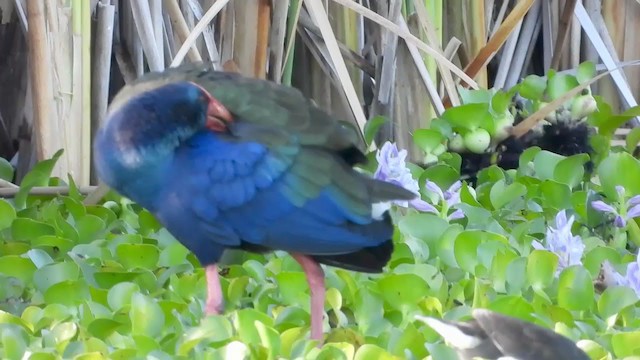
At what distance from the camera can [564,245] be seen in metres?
1.95

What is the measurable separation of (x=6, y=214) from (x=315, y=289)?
67 centimetres

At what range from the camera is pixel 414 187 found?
224 centimetres

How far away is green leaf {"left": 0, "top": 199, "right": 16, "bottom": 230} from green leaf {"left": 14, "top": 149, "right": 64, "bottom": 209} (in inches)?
5.2

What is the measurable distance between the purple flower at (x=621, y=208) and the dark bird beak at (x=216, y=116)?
0.75 m

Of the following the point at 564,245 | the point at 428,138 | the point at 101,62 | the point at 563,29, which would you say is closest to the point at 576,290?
the point at 564,245

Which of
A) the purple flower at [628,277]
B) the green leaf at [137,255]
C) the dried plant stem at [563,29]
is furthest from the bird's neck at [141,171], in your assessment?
the dried plant stem at [563,29]

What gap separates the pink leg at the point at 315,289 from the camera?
171 cm

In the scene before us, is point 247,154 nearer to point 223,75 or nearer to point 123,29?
point 223,75

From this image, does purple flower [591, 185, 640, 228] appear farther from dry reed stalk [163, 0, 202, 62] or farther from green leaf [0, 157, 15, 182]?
green leaf [0, 157, 15, 182]

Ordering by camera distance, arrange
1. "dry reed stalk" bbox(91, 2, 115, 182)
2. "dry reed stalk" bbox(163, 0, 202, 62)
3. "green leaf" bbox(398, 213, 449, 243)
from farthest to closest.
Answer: "dry reed stalk" bbox(91, 2, 115, 182)
"dry reed stalk" bbox(163, 0, 202, 62)
"green leaf" bbox(398, 213, 449, 243)

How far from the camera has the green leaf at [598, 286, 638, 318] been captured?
5.80ft

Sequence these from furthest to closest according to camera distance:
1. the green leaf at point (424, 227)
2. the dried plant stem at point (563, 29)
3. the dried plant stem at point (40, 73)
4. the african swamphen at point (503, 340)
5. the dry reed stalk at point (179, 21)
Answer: the dried plant stem at point (563, 29)
the dry reed stalk at point (179, 21)
the dried plant stem at point (40, 73)
the green leaf at point (424, 227)
the african swamphen at point (503, 340)

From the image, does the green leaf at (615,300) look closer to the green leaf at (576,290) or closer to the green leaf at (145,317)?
the green leaf at (576,290)

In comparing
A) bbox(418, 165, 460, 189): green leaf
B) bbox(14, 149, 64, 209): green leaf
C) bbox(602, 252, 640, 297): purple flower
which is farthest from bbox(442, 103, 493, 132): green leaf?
bbox(14, 149, 64, 209): green leaf
